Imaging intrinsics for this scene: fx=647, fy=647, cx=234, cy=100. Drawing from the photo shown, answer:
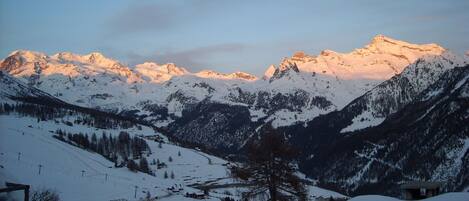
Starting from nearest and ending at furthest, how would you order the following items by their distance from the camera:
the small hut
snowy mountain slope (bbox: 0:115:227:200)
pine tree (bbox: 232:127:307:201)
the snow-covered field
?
pine tree (bbox: 232:127:307:201) < the small hut < the snow-covered field < snowy mountain slope (bbox: 0:115:227:200)

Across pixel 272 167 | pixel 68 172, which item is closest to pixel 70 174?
pixel 68 172

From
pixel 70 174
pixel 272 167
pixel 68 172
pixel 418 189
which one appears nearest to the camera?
→ pixel 272 167

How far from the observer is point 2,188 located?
27250 mm

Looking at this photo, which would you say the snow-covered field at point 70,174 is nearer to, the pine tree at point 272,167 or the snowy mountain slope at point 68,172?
the snowy mountain slope at point 68,172

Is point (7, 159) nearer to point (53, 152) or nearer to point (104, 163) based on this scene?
point (53, 152)

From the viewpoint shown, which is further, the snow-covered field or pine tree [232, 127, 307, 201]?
the snow-covered field

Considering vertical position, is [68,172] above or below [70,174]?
above

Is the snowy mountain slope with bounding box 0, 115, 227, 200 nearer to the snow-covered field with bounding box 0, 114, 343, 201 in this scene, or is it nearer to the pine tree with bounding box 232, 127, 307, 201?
the snow-covered field with bounding box 0, 114, 343, 201

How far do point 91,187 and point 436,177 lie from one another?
372 feet

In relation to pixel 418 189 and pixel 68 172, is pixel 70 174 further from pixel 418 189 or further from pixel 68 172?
pixel 418 189

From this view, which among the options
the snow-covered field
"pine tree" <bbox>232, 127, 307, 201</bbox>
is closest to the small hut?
"pine tree" <bbox>232, 127, 307, 201</bbox>

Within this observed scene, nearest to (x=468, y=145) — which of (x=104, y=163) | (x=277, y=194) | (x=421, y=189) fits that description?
(x=104, y=163)

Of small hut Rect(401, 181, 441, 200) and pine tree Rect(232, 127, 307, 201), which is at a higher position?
pine tree Rect(232, 127, 307, 201)

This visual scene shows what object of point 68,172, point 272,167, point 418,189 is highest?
point 272,167
